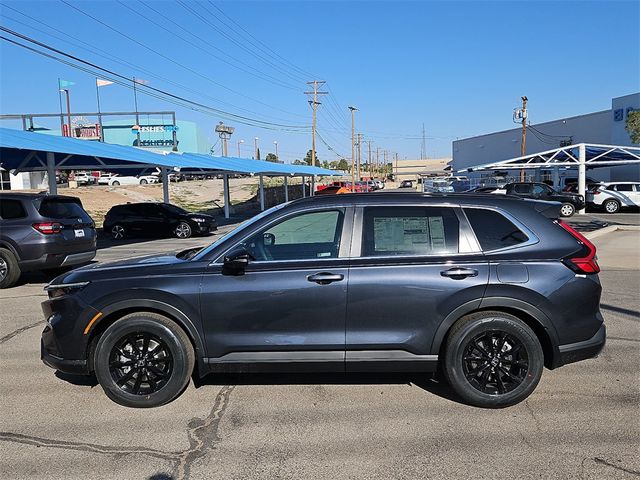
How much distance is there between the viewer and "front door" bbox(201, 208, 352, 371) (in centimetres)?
400

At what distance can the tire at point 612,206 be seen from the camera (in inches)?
1038

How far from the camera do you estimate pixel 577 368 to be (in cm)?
500

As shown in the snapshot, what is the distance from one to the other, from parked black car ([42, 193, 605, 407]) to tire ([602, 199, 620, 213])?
84.9 feet

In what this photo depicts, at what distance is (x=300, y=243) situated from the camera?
4.70m

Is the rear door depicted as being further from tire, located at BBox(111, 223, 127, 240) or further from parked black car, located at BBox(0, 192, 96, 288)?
tire, located at BBox(111, 223, 127, 240)

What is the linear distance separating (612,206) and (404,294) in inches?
Result: 1060

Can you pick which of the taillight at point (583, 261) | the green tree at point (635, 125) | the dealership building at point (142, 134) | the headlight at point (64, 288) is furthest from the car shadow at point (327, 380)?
the dealership building at point (142, 134)

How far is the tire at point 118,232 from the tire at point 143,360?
16.5m

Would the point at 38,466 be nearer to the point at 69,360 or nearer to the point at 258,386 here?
the point at 69,360

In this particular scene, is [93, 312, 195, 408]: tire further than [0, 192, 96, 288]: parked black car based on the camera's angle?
No

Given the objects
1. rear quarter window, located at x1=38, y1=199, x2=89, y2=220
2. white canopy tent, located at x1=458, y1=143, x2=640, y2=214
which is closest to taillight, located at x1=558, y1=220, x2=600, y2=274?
rear quarter window, located at x1=38, y1=199, x2=89, y2=220

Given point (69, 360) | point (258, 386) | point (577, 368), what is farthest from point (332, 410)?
point (577, 368)

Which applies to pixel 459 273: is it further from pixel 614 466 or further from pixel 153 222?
pixel 153 222

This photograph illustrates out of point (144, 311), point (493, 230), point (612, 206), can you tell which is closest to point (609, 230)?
point (612, 206)
